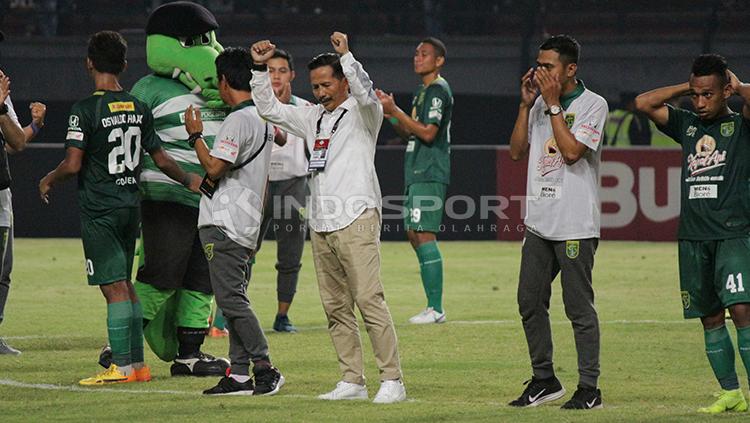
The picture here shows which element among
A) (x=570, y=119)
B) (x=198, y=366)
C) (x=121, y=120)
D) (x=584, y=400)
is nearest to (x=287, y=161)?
(x=198, y=366)

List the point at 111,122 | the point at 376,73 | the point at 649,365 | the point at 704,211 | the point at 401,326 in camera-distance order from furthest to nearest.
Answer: the point at 376,73, the point at 401,326, the point at 649,365, the point at 111,122, the point at 704,211

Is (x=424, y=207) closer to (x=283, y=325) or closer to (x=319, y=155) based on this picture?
(x=283, y=325)

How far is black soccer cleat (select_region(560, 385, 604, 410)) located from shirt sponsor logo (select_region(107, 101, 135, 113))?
10.5 ft

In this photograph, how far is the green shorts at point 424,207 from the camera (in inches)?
450

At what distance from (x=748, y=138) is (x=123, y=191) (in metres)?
3.71

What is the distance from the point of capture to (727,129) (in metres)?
6.82

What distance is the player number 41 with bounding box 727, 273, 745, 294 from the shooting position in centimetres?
664

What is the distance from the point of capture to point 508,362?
888cm

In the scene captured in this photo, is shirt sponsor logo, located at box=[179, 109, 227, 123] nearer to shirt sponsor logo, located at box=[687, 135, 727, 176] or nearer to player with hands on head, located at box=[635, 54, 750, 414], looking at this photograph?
player with hands on head, located at box=[635, 54, 750, 414]

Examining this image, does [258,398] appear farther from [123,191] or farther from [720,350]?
[720,350]

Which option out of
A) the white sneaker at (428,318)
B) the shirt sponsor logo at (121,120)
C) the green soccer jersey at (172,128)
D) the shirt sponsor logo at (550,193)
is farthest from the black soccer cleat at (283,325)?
the shirt sponsor logo at (550,193)

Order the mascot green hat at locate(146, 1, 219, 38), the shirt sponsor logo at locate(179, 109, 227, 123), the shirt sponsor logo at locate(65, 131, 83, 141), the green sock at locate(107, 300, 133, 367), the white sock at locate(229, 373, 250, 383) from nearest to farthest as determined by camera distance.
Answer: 1. the white sock at locate(229, 373, 250, 383)
2. the shirt sponsor logo at locate(65, 131, 83, 141)
3. the green sock at locate(107, 300, 133, 367)
4. the shirt sponsor logo at locate(179, 109, 227, 123)
5. the mascot green hat at locate(146, 1, 219, 38)

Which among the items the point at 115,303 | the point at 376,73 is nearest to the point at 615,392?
the point at 115,303

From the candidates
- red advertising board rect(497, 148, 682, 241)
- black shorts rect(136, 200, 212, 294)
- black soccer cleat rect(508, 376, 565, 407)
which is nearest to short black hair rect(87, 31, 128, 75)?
black shorts rect(136, 200, 212, 294)
